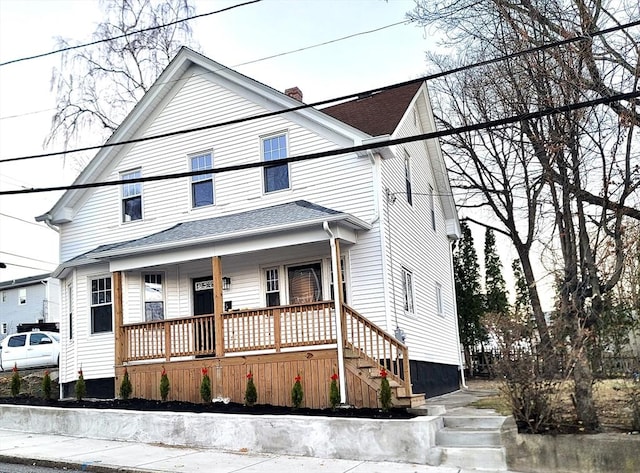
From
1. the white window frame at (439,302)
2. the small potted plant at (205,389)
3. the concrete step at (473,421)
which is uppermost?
the white window frame at (439,302)

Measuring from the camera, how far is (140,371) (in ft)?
46.8

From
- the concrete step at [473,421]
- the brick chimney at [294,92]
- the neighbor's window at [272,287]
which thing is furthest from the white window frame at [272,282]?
the concrete step at [473,421]

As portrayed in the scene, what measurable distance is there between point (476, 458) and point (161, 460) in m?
4.41

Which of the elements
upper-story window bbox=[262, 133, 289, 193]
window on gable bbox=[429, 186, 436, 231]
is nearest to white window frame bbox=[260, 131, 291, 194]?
upper-story window bbox=[262, 133, 289, 193]

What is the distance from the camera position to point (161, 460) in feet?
31.6

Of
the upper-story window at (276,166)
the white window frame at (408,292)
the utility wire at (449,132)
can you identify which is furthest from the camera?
the upper-story window at (276,166)

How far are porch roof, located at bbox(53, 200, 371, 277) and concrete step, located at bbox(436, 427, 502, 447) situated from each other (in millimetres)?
4537

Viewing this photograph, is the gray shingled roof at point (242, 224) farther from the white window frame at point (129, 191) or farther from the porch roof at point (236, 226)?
the white window frame at point (129, 191)

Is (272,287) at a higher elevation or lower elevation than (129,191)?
lower

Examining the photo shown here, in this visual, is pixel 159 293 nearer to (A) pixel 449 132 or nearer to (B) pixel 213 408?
(B) pixel 213 408

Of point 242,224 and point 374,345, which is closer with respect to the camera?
point 374,345

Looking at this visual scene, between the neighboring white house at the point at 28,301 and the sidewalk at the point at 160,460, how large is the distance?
35805mm

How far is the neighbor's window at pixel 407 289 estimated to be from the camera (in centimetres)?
1499

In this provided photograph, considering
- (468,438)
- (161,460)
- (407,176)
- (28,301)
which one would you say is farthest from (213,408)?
(28,301)
